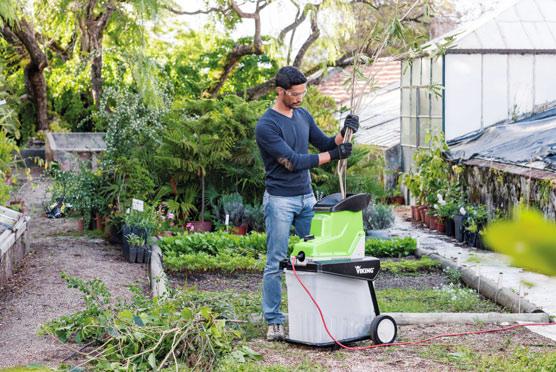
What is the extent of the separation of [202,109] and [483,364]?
7.69m

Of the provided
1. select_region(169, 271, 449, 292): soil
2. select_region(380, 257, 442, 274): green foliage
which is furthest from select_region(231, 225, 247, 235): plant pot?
select_region(380, 257, 442, 274): green foliage

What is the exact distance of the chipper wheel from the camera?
4.88 metres

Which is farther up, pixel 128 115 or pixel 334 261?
pixel 128 115

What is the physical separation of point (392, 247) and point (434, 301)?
276 cm

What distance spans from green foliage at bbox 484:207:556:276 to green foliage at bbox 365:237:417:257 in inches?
357

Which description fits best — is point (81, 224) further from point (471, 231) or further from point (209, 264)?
point (471, 231)

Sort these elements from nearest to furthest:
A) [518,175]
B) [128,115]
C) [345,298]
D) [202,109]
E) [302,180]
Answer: [345,298]
[302,180]
[518,175]
[128,115]
[202,109]

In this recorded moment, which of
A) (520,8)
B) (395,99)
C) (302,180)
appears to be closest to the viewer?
(302,180)

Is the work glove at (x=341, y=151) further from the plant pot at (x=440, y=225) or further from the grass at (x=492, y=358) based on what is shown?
the plant pot at (x=440, y=225)

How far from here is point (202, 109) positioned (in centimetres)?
1165

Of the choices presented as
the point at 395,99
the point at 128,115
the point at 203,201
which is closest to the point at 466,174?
the point at 203,201

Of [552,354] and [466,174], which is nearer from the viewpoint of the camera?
[552,354]

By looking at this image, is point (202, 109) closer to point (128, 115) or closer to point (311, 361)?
point (128, 115)

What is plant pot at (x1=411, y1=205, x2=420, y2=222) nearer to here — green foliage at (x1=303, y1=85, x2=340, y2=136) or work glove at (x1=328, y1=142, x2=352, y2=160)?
green foliage at (x1=303, y1=85, x2=340, y2=136)
